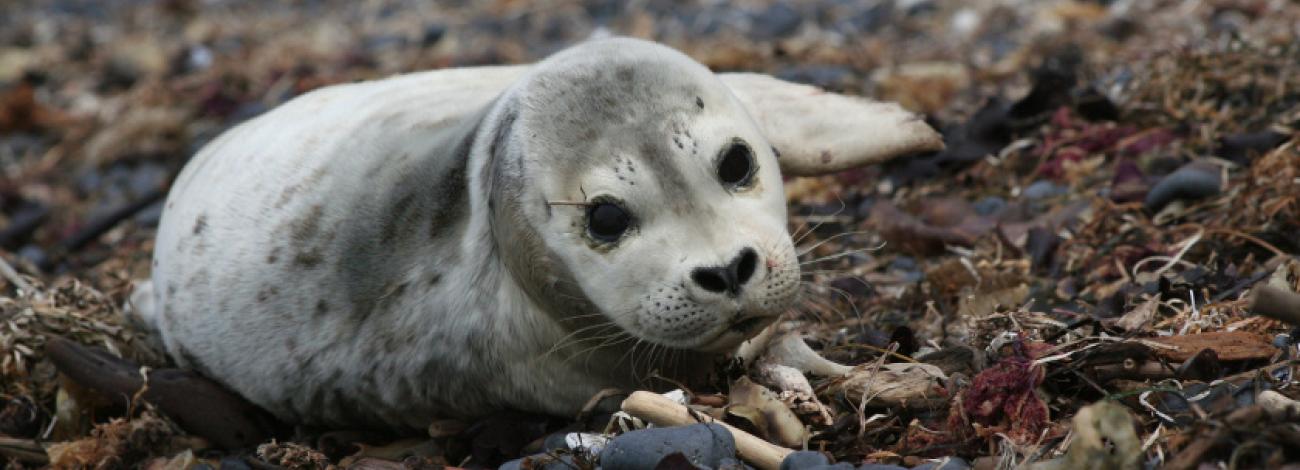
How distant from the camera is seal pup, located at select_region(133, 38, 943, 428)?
3178 millimetres

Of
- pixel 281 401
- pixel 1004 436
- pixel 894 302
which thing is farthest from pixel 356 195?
pixel 1004 436

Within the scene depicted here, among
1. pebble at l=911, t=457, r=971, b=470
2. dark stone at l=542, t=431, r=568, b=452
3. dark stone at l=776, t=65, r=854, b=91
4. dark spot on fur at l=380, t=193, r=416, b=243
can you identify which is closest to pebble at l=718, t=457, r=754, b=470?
pebble at l=911, t=457, r=971, b=470

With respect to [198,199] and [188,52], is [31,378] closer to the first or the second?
[198,199]

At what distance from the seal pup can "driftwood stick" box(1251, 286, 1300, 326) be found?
39.4 inches

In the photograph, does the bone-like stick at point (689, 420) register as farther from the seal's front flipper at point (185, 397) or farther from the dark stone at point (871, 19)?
the dark stone at point (871, 19)

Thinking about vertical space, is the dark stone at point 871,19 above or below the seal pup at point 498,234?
below

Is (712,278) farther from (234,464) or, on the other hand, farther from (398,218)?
(234,464)

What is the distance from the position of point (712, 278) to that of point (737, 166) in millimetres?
349

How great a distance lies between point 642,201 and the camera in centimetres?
316

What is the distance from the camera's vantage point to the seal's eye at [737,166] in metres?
3.27

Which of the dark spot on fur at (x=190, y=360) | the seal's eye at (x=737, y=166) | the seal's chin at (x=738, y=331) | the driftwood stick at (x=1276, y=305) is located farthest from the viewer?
the dark spot on fur at (x=190, y=360)

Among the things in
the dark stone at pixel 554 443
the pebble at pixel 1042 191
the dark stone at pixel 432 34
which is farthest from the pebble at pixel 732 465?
the dark stone at pixel 432 34

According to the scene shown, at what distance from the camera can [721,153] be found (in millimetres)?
3258

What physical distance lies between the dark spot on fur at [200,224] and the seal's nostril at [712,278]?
74.4 inches
